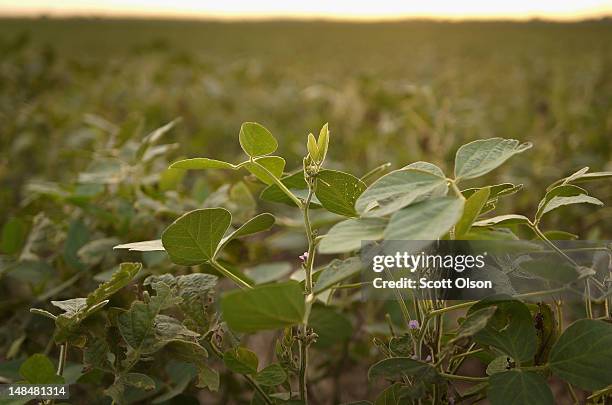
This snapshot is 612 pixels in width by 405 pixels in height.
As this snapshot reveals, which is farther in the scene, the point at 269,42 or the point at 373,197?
the point at 269,42

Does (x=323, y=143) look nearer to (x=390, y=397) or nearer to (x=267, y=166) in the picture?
(x=267, y=166)

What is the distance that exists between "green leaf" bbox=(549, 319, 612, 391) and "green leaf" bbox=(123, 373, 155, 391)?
401 millimetres

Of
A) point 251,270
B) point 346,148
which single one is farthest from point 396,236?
point 346,148

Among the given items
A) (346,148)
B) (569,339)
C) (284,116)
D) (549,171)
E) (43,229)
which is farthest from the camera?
(284,116)

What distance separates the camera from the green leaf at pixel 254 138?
1.99 ft

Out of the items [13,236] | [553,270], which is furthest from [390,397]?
[13,236]

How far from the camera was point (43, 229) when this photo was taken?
1037 millimetres

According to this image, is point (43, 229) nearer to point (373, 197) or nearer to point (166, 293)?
point (166, 293)

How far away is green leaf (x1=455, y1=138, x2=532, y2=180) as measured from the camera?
1.73ft

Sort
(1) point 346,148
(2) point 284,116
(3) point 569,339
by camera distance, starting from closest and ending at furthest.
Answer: (3) point 569,339
(1) point 346,148
(2) point 284,116

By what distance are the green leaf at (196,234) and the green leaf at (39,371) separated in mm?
193

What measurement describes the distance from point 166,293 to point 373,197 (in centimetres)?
26

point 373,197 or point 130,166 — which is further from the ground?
point 373,197

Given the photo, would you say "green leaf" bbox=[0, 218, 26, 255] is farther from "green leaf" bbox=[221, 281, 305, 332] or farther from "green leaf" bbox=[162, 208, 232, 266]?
"green leaf" bbox=[221, 281, 305, 332]
